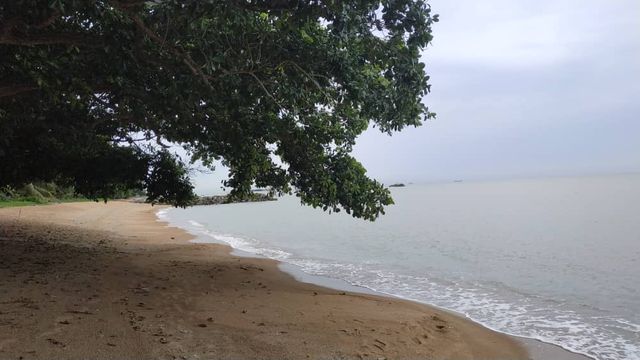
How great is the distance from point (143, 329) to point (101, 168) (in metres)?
8.37

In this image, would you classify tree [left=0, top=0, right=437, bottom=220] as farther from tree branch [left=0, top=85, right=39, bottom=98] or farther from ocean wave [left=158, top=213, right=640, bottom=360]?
ocean wave [left=158, top=213, right=640, bottom=360]

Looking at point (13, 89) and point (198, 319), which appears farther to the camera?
point (13, 89)

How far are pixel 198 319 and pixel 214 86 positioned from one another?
395 centimetres

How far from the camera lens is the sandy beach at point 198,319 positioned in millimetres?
5562

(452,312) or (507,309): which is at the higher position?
(507,309)

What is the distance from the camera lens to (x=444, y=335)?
7.77 m

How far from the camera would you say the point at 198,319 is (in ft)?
22.9

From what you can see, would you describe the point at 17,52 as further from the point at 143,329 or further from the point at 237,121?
the point at 143,329

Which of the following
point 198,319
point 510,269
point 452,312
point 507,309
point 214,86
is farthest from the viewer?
point 510,269

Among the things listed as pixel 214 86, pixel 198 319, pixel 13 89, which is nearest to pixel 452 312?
pixel 198 319

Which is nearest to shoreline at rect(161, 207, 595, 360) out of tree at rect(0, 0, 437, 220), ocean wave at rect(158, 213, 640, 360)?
ocean wave at rect(158, 213, 640, 360)

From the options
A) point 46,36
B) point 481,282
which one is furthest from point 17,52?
point 481,282

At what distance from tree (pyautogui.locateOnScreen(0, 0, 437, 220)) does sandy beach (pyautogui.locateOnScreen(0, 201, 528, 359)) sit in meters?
2.42

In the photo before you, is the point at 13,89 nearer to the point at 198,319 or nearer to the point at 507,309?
the point at 198,319
